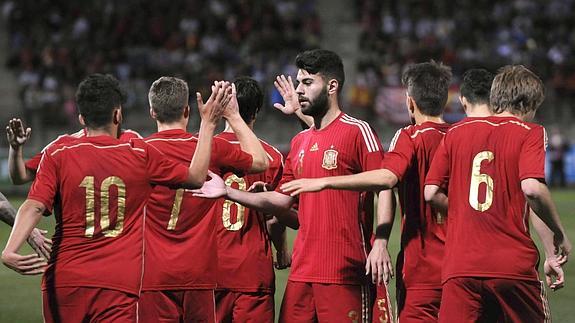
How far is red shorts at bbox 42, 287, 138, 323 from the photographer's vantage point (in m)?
5.71

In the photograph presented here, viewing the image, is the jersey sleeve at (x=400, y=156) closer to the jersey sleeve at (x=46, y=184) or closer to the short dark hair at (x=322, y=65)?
the short dark hair at (x=322, y=65)

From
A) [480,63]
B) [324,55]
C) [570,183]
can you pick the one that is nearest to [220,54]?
[480,63]

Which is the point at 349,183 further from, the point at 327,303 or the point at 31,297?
the point at 31,297

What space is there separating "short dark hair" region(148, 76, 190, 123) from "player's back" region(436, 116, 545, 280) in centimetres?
182

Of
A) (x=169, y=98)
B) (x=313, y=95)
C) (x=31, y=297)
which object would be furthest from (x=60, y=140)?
(x=31, y=297)

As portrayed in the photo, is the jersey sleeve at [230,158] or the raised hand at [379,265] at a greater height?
the jersey sleeve at [230,158]

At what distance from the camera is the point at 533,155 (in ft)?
18.8

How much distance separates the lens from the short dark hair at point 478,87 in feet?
20.9

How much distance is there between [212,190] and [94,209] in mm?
730

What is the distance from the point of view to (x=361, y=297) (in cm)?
645

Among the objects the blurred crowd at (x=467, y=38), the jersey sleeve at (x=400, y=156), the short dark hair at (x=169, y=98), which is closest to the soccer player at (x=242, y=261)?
the short dark hair at (x=169, y=98)

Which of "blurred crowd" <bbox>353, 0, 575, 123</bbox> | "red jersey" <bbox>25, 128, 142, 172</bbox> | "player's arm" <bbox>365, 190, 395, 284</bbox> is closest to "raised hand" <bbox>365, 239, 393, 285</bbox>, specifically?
"player's arm" <bbox>365, 190, 395, 284</bbox>

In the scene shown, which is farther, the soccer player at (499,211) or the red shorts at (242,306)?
the red shorts at (242,306)

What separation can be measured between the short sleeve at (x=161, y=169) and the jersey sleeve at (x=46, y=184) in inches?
Answer: 19.9
